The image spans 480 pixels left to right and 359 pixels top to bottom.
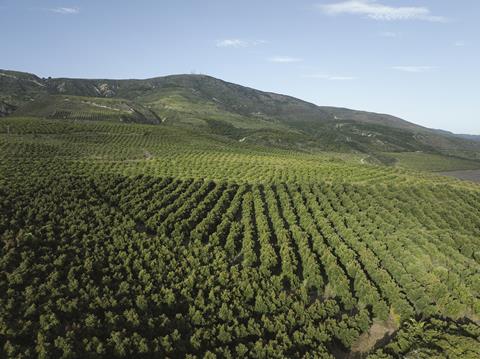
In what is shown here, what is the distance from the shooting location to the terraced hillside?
2934 cm

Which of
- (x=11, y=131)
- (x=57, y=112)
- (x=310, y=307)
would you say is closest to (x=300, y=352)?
(x=310, y=307)

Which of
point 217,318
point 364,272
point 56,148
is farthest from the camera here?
point 56,148

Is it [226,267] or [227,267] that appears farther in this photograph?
[227,267]

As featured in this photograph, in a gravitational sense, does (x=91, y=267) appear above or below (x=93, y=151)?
below

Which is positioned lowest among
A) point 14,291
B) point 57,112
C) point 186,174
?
point 14,291

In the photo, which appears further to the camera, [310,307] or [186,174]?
[186,174]

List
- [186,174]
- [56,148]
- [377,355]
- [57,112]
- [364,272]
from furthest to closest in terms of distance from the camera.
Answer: [57,112] < [56,148] < [186,174] < [364,272] < [377,355]

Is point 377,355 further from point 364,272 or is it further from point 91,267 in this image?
point 91,267

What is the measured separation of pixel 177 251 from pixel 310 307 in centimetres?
1814

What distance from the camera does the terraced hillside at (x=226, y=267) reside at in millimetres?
29344

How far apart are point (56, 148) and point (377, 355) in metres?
98.1

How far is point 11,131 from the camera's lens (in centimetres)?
12288

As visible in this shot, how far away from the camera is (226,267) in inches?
1640

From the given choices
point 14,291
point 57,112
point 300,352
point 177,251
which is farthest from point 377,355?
point 57,112
